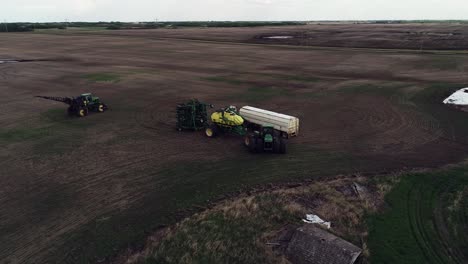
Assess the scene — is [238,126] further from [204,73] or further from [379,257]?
[204,73]

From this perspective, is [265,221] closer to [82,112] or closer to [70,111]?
[82,112]

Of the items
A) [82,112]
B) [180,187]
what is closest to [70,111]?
[82,112]

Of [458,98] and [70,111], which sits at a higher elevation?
[458,98]

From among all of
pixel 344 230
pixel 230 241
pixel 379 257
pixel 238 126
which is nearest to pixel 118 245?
pixel 230 241

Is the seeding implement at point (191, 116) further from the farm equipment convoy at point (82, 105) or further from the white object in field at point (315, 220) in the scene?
the white object in field at point (315, 220)

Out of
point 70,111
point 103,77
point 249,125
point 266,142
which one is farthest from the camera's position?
point 103,77

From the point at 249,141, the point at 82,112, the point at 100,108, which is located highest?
the point at 100,108

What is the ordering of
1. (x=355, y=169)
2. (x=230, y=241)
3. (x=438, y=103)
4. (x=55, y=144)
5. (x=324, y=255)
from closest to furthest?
(x=324, y=255), (x=230, y=241), (x=355, y=169), (x=55, y=144), (x=438, y=103)
